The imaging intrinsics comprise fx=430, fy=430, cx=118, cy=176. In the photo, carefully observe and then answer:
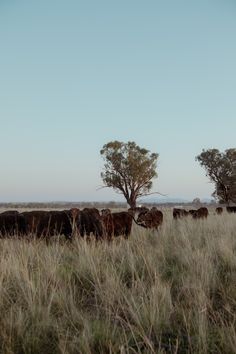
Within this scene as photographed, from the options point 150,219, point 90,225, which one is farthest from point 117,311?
point 150,219

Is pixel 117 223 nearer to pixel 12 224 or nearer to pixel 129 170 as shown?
pixel 12 224

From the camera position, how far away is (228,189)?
52844 mm

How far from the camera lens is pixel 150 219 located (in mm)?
14852

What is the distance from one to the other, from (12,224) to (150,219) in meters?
6.22

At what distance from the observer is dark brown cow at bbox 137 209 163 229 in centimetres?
1443

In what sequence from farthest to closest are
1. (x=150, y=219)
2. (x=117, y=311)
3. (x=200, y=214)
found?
(x=200, y=214) < (x=150, y=219) < (x=117, y=311)

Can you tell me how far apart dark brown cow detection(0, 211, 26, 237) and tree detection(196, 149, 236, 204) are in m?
45.1

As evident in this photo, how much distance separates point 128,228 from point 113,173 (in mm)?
A: 38124

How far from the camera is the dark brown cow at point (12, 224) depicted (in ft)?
31.6

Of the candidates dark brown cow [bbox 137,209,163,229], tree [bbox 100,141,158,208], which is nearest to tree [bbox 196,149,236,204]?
tree [bbox 100,141,158,208]

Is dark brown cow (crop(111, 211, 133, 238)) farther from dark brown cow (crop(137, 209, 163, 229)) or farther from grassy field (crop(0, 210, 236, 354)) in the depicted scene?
grassy field (crop(0, 210, 236, 354))

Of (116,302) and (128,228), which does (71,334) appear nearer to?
(116,302)

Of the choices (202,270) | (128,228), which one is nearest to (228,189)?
(128,228)

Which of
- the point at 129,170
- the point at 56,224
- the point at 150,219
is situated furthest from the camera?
the point at 129,170
